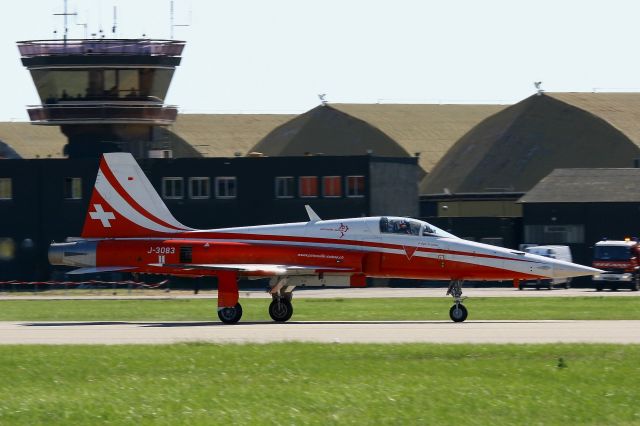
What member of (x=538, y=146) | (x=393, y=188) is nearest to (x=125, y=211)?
(x=393, y=188)

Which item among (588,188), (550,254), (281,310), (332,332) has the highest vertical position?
(588,188)

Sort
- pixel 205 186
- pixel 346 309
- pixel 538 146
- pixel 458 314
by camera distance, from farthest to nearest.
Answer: pixel 538 146, pixel 205 186, pixel 346 309, pixel 458 314

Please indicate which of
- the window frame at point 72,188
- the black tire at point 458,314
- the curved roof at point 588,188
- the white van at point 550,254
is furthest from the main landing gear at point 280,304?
the curved roof at point 588,188

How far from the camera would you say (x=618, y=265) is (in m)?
59.5

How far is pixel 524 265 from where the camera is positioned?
32.4 m

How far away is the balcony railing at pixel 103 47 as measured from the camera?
70.6 m

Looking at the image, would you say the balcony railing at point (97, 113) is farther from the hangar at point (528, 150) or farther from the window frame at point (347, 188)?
the hangar at point (528, 150)

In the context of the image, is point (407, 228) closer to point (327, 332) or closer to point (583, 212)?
point (327, 332)

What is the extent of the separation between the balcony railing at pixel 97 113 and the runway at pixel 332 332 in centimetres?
3852

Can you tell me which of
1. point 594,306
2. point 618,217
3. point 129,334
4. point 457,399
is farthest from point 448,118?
point 457,399

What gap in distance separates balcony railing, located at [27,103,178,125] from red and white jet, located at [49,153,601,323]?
3643 cm

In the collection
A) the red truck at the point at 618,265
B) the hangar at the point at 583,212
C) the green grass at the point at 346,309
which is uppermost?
the hangar at the point at 583,212

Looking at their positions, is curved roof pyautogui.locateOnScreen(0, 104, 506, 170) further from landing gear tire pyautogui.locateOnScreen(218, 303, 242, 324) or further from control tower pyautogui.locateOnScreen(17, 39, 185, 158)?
landing gear tire pyautogui.locateOnScreen(218, 303, 242, 324)

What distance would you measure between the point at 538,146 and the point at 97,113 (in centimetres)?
4101
